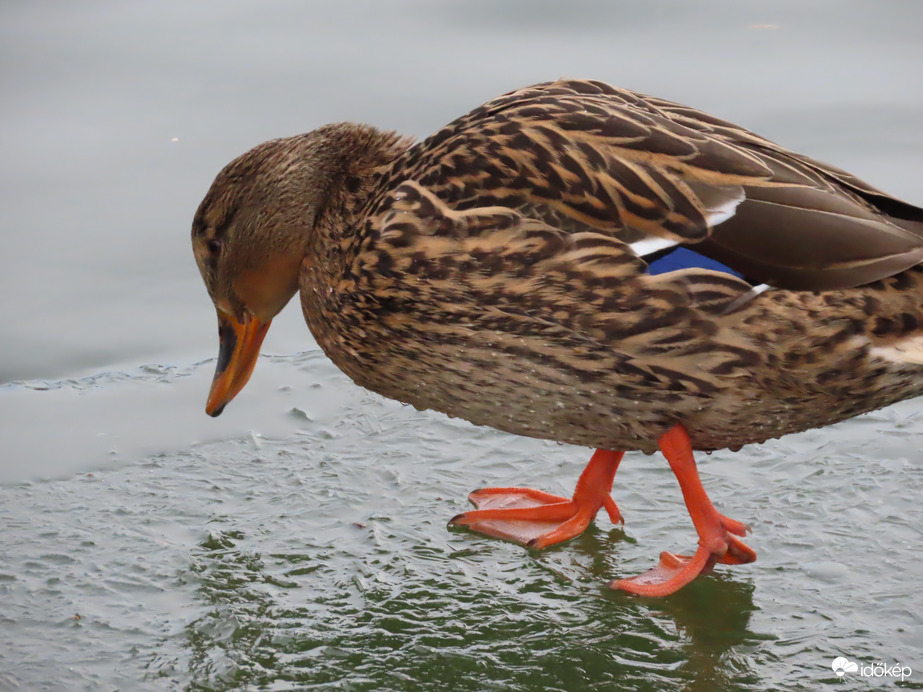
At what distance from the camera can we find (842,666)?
377 centimetres

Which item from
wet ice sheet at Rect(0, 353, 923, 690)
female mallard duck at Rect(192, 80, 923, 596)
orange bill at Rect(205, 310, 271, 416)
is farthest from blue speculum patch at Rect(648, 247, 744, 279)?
orange bill at Rect(205, 310, 271, 416)

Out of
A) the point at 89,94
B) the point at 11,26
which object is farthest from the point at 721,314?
the point at 11,26

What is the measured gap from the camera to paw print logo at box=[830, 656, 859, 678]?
147 inches

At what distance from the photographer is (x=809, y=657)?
3.83 m

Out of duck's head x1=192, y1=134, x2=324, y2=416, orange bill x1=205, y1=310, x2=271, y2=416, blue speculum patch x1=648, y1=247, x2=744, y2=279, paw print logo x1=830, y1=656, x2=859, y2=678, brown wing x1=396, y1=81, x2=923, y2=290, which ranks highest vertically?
brown wing x1=396, y1=81, x2=923, y2=290

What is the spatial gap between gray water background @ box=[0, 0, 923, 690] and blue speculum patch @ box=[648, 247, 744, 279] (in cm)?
103

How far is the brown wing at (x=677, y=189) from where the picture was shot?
3.99 m

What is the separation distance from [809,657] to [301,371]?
8.89 ft

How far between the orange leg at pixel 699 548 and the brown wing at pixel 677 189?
0.66 m

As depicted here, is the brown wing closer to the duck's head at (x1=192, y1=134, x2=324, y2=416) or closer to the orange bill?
the duck's head at (x1=192, y1=134, x2=324, y2=416)

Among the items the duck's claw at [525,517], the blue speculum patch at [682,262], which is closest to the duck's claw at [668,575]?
the duck's claw at [525,517]

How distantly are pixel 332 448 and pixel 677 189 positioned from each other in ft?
5.80

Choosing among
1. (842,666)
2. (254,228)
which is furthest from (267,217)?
(842,666)

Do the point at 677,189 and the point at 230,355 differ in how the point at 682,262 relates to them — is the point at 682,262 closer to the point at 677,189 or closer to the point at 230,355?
the point at 677,189
